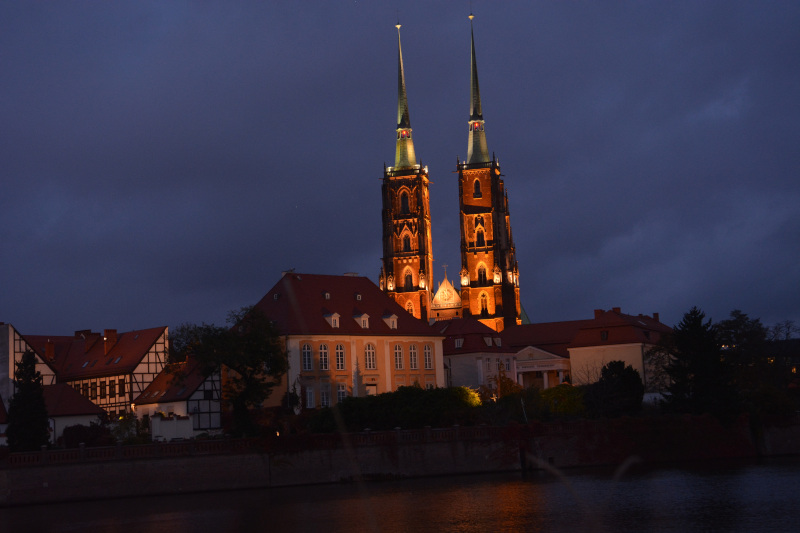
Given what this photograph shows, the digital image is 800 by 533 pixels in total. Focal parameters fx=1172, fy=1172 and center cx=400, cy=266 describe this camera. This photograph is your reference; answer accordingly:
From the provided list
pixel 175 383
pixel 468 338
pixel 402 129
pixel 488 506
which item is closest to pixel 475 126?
pixel 402 129

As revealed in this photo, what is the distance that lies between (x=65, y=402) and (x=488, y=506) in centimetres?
3801

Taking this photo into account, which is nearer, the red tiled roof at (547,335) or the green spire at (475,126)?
the red tiled roof at (547,335)

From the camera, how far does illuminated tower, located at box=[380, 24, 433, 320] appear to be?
14925cm

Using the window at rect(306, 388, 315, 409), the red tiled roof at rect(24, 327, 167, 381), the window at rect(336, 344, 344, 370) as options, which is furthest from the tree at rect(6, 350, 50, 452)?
the window at rect(336, 344, 344, 370)

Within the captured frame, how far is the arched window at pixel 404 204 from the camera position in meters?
151

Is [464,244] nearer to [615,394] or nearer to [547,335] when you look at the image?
[547,335]

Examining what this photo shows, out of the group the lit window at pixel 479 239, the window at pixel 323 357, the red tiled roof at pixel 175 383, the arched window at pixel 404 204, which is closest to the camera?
the red tiled roof at pixel 175 383

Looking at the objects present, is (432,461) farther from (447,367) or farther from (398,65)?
(398,65)

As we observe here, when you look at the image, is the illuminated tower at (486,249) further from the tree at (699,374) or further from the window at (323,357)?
the tree at (699,374)

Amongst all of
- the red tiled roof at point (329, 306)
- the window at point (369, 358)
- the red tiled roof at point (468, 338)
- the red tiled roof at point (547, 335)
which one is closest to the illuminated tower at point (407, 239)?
the red tiled roof at point (547, 335)

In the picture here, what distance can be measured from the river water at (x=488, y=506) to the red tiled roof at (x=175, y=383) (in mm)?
16275

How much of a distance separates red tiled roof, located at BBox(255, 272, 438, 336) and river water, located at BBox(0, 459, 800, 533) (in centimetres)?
2643

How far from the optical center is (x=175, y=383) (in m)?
76.4

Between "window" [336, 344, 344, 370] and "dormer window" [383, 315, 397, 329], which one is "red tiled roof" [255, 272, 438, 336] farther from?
"window" [336, 344, 344, 370]
